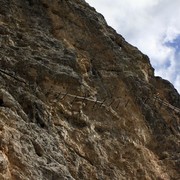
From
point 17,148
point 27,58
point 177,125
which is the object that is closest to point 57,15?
point 27,58

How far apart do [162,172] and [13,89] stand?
736 cm

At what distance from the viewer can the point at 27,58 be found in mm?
19000

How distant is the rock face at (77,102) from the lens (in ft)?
49.1

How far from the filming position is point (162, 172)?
65.8 ft

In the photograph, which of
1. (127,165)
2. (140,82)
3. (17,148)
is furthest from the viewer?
(140,82)

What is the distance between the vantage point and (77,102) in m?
19.1

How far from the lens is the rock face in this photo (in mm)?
14961

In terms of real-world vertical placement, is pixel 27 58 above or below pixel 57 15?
below

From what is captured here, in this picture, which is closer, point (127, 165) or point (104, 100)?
point (127, 165)

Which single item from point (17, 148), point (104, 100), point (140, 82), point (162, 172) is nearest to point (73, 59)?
point (104, 100)

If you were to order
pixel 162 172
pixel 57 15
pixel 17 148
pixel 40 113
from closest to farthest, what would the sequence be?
pixel 17 148 → pixel 40 113 → pixel 162 172 → pixel 57 15

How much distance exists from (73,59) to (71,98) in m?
2.36

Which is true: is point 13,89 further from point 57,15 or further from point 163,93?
point 163,93

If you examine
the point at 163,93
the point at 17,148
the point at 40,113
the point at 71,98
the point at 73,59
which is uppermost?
the point at 163,93
